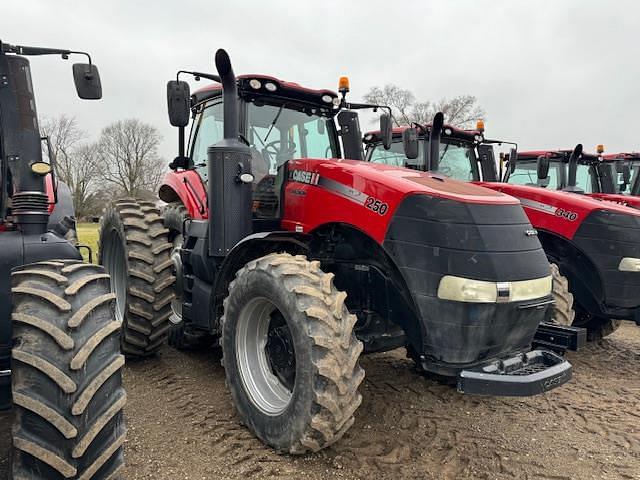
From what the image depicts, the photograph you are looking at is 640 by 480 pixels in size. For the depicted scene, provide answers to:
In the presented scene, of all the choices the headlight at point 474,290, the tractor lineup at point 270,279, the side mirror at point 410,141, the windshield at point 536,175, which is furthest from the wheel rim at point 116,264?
the windshield at point 536,175

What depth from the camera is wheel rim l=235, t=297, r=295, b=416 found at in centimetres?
303

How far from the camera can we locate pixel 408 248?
282cm

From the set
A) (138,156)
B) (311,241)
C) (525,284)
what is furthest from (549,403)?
Answer: (138,156)

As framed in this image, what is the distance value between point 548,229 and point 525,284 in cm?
269

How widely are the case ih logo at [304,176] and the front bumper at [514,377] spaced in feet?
5.36

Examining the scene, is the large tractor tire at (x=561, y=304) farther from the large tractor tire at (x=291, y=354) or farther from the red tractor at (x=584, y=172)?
the red tractor at (x=584, y=172)

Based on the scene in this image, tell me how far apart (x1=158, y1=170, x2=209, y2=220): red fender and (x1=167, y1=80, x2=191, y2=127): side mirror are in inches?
26.2

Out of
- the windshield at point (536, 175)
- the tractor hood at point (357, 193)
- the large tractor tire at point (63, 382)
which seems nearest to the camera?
the large tractor tire at point (63, 382)

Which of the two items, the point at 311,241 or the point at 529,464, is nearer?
the point at 529,464

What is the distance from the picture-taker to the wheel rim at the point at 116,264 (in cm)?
472

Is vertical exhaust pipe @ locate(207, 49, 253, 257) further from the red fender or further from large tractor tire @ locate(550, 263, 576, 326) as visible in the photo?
large tractor tire @ locate(550, 263, 576, 326)

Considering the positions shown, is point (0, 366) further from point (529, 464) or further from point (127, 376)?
point (529, 464)

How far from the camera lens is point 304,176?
139 inches

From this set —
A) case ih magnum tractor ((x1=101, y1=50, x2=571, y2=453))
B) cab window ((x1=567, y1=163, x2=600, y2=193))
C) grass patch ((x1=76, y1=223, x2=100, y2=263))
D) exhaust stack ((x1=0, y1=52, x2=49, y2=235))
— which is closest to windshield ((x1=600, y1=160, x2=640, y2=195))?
cab window ((x1=567, y1=163, x2=600, y2=193))
